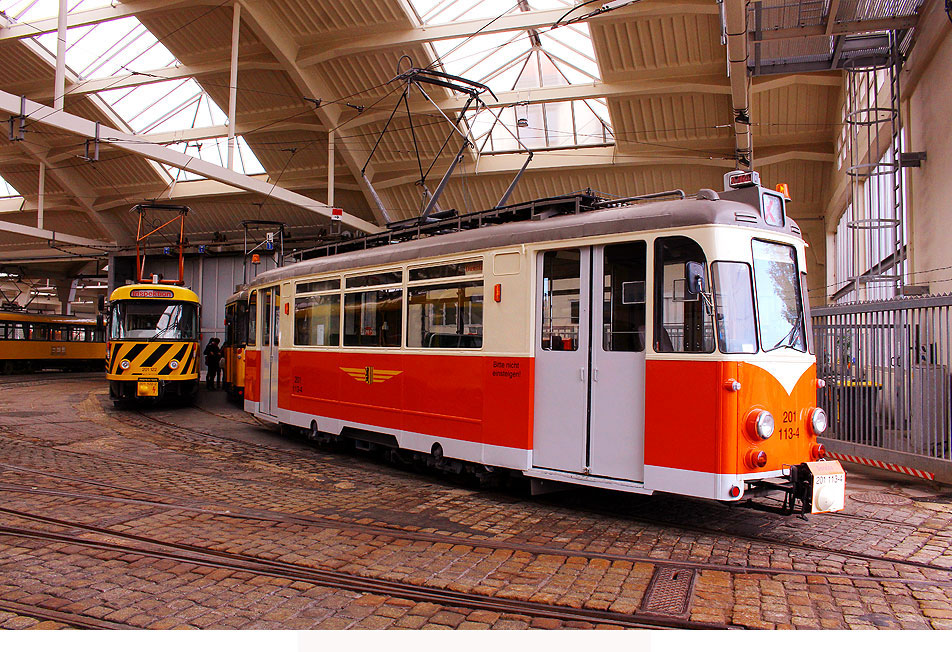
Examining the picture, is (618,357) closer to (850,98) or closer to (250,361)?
(250,361)

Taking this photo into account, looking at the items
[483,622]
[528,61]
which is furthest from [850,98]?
[483,622]

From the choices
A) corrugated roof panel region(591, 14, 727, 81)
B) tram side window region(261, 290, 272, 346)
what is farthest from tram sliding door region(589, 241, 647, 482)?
corrugated roof panel region(591, 14, 727, 81)

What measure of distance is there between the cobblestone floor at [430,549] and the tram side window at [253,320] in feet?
11.7

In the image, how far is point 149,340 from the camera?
16703mm

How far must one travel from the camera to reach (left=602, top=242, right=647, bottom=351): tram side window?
6344mm

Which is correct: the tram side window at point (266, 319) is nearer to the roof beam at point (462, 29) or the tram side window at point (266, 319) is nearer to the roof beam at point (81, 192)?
the roof beam at point (462, 29)

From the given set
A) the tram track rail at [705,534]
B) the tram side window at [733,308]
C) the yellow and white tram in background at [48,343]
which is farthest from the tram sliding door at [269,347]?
the yellow and white tram in background at [48,343]

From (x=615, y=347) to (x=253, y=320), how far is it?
833cm

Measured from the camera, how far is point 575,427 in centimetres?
670

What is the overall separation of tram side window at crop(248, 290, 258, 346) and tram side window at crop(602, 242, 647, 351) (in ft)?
26.3

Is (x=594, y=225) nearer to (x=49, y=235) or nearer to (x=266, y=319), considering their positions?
(x=266, y=319)

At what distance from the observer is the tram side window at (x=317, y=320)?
10133mm

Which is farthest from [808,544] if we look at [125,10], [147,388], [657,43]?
[125,10]

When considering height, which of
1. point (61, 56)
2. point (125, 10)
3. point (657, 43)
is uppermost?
point (125, 10)
